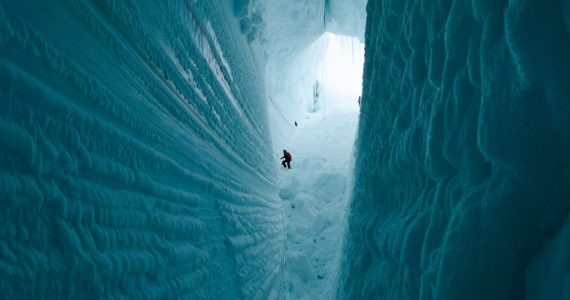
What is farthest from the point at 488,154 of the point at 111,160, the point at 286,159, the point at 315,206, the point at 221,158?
the point at 286,159

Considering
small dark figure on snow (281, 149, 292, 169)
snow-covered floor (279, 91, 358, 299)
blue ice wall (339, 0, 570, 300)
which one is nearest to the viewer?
blue ice wall (339, 0, 570, 300)

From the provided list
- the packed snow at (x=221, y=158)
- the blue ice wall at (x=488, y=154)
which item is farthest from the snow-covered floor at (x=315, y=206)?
the blue ice wall at (x=488, y=154)

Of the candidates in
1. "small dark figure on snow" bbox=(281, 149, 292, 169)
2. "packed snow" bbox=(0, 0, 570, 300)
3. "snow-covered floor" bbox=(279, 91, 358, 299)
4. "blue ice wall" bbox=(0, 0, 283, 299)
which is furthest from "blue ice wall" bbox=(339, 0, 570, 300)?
"small dark figure on snow" bbox=(281, 149, 292, 169)

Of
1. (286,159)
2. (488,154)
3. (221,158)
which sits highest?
(286,159)

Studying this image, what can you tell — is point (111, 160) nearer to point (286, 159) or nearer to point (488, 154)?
point (488, 154)

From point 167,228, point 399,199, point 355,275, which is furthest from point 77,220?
point 355,275

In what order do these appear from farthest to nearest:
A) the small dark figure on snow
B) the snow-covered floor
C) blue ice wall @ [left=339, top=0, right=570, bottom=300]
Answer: the small dark figure on snow < the snow-covered floor < blue ice wall @ [left=339, top=0, right=570, bottom=300]

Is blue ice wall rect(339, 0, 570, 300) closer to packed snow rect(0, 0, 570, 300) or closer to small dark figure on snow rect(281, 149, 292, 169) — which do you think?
packed snow rect(0, 0, 570, 300)
